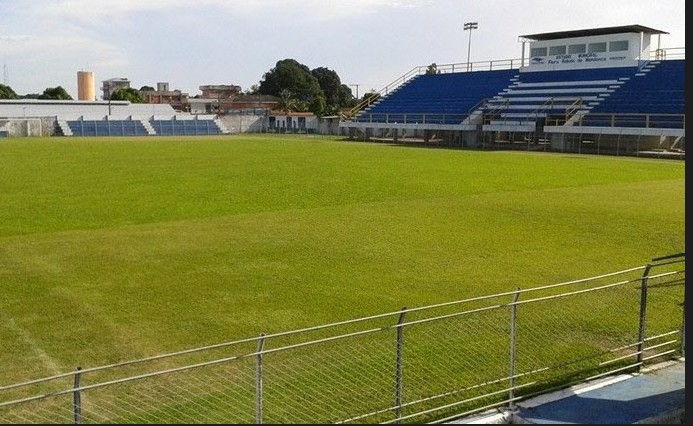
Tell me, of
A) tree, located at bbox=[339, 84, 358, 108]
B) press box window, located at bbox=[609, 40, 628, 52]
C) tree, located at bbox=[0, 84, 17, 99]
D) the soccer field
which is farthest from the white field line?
tree, located at bbox=[339, 84, 358, 108]

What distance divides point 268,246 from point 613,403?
959 centimetres

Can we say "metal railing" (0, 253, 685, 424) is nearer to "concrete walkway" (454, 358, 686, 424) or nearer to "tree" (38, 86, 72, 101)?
"concrete walkway" (454, 358, 686, 424)

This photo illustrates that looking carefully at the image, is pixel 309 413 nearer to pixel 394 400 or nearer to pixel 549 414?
pixel 394 400

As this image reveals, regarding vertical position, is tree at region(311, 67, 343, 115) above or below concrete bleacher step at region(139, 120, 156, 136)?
above

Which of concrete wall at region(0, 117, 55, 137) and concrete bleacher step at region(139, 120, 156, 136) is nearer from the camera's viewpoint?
concrete wall at region(0, 117, 55, 137)

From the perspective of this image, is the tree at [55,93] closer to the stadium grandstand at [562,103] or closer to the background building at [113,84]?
the background building at [113,84]

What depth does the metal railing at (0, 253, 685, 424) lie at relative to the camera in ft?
23.4

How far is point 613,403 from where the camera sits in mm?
7508

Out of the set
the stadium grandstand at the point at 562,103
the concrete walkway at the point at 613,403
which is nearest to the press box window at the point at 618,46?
the stadium grandstand at the point at 562,103

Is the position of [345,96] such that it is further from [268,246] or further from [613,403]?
[613,403]

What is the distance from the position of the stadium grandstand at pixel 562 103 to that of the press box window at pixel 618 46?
0.27ft

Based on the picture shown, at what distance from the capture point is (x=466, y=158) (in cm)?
4444

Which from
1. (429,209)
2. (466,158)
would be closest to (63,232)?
(429,209)

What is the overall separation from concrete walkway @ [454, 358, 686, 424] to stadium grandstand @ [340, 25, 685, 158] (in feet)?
134
